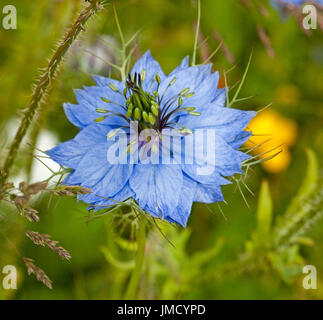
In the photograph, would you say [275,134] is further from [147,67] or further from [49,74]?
[49,74]

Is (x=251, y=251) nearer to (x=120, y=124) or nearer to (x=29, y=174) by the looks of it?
(x=120, y=124)

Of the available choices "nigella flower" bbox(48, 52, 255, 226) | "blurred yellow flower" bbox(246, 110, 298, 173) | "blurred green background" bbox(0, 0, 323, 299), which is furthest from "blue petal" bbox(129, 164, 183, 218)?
"blurred yellow flower" bbox(246, 110, 298, 173)

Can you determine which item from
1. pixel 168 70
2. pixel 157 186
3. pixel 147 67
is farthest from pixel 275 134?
pixel 157 186

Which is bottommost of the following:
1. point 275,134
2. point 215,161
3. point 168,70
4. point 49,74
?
point 215,161

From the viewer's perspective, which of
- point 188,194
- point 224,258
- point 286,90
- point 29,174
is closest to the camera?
point 188,194

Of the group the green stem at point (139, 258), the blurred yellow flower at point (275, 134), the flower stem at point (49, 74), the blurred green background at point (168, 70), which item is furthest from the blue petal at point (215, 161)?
the blurred yellow flower at point (275, 134)

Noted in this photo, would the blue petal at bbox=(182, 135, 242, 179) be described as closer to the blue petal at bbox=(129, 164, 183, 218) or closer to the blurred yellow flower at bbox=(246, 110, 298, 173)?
the blue petal at bbox=(129, 164, 183, 218)

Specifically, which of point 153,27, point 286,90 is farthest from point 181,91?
point 286,90

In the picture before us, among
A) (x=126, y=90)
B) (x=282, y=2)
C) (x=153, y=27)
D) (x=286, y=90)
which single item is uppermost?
(x=153, y=27)
